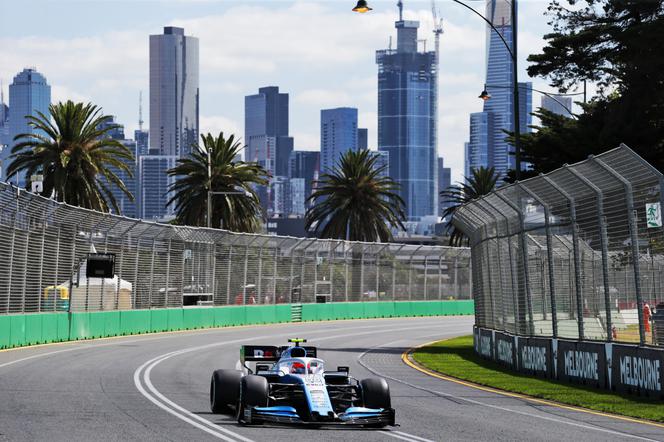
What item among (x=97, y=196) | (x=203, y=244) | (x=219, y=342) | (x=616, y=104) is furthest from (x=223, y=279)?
(x=616, y=104)

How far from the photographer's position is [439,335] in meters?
45.5

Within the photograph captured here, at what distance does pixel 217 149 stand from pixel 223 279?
60.3 feet

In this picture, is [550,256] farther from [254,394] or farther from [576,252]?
A: [254,394]

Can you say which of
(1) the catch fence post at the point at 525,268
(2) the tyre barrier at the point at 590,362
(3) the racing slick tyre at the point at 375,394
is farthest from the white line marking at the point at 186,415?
(1) the catch fence post at the point at 525,268

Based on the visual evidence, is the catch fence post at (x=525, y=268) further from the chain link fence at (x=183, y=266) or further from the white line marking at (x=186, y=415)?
the chain link fence at (x=183, y=266)

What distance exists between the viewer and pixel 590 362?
21094mm

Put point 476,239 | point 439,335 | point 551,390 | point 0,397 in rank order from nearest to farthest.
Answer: point 0,397 → point 551,390 → point 476,239 → point 439,335

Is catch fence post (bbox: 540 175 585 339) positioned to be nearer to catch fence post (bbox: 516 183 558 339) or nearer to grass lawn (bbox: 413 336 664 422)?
catch fence post (bbox: 516 183 558 339)

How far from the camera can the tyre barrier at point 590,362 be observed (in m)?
18.6

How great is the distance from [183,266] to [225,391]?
3242cm

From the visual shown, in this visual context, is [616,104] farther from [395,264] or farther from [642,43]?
[395,264]

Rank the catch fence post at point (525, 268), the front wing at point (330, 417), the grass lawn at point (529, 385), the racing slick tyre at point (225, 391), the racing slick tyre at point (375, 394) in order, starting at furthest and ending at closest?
the catch fence post at point (525, 268) < the grass lawn at point (529, 385) < the racing slick tyre at point (225, 391) < the racing slick tyre at point (375, 394) < the front wing at point (330, 417)

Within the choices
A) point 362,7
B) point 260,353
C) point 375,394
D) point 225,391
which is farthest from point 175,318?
point 375,394

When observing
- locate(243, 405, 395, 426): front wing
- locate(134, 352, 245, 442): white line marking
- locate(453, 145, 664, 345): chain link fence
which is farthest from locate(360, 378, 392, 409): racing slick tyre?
locate(453, 145, 664, 345): chain link fence
